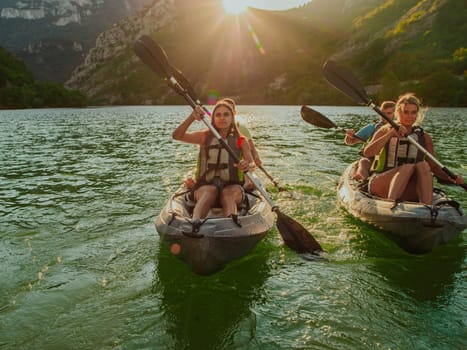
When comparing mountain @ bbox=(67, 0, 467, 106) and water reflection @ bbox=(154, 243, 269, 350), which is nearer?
water reflection @ bbox=(154, 243, 269, 350)

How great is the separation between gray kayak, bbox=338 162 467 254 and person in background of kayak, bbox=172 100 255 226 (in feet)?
7.44

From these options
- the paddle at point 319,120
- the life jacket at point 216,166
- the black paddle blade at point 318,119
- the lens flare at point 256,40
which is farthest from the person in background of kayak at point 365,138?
the lens flare at point 256,40

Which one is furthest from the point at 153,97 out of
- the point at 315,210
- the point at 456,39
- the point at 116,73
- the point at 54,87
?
the point at 315,210

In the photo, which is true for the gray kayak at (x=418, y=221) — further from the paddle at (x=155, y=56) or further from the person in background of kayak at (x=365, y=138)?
the paddle at (x=155, y=56)

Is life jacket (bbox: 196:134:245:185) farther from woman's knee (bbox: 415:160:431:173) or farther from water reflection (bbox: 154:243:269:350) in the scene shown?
woman's knee (bbox: 415:160:431:173)

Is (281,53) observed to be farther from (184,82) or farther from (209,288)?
(209,288)

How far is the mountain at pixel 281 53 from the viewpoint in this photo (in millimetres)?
82062

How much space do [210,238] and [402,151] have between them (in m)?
4.05

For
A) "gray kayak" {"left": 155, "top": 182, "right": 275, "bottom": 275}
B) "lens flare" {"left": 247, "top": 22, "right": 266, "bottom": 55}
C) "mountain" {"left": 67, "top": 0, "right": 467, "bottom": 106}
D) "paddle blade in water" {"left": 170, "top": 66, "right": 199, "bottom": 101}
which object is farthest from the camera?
"lens flare" {"left": 247, "top": 22, "right": 266, "bottom": 55}

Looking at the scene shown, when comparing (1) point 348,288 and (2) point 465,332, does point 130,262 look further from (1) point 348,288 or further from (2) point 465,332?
(2) point 465,332

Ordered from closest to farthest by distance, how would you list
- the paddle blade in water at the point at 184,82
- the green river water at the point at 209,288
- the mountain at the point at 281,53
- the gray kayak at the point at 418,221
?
the green river water at the point at 209,288 → the gray kayak at the point at 418,221 → the paddle blade in water at the point at 184,82 → the mountain at the point at 281,53

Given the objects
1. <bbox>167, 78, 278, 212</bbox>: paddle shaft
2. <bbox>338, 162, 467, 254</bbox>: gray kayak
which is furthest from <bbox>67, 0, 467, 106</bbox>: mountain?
<bbox>167, 78, 278, 212</bbox>: paddle shaft

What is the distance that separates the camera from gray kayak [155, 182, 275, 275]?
14.6 ft

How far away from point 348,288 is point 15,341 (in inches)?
159
